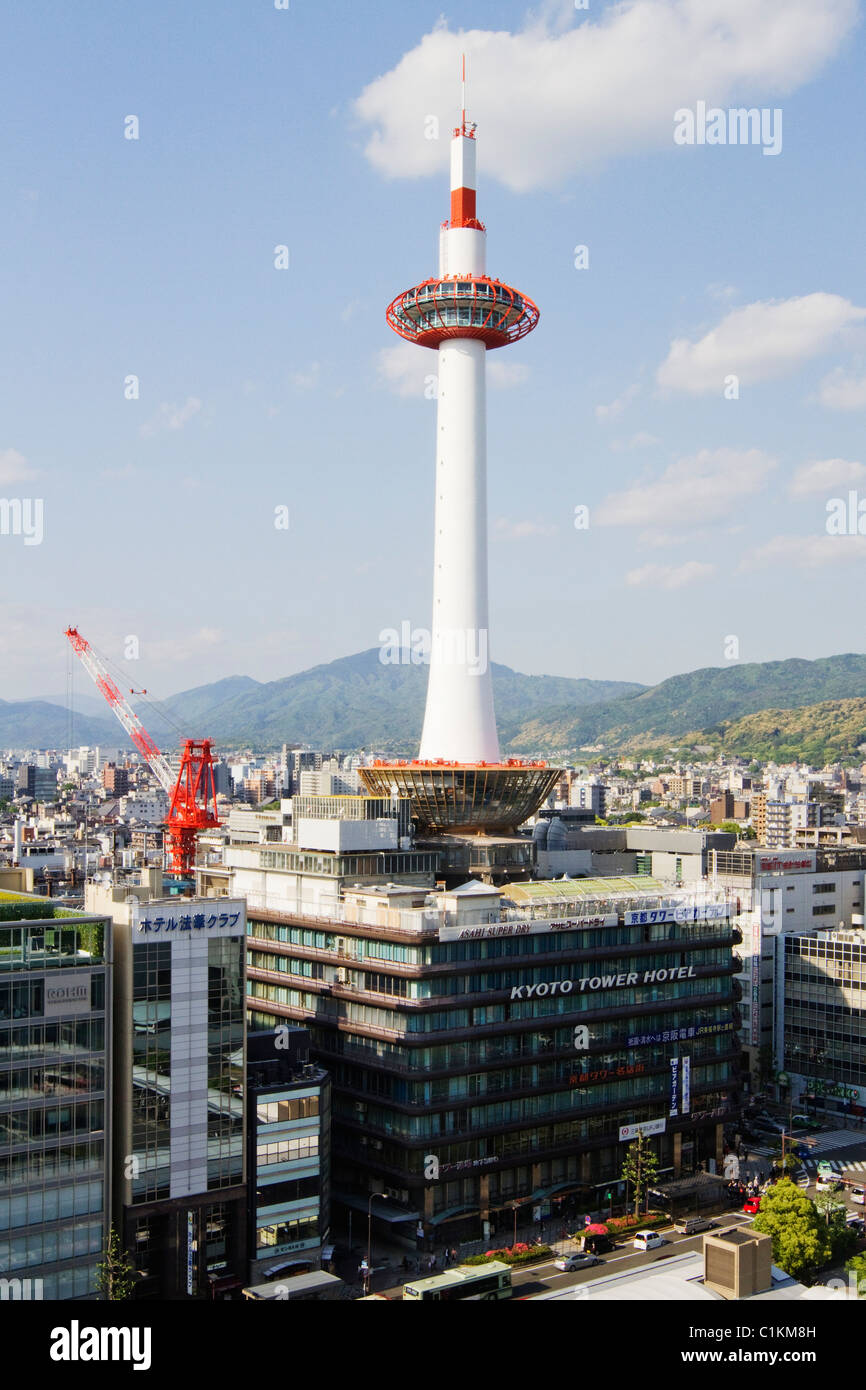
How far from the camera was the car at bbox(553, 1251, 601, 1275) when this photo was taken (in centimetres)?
6575

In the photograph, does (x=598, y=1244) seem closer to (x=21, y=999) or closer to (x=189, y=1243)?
(x=189, y=1243)

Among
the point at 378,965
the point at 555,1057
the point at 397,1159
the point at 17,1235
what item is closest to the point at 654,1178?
the point at 555,1057

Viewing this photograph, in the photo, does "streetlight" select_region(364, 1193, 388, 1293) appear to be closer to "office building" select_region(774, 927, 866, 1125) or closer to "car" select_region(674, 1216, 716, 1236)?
"car" select_region(674, 1216, 716, 1236)

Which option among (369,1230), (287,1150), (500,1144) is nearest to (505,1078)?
(500,1144)

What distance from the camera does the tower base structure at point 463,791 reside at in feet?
357

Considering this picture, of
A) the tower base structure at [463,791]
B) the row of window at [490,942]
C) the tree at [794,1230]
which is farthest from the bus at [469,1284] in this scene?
the tower base structure at [463,791]

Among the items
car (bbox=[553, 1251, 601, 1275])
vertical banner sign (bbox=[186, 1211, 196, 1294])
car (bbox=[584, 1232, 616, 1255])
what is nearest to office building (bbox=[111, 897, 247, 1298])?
vertical banner sign (bbox=[186, 1211, 196, 1294])

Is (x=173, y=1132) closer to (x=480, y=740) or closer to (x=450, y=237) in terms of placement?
(x=480, y=740)

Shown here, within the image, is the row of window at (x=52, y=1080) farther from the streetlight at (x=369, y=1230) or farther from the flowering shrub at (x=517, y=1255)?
the flowering shrub at (x=517, y=1255)

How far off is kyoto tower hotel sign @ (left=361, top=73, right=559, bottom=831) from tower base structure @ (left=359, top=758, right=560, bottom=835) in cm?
48

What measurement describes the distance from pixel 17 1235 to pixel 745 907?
256 ft

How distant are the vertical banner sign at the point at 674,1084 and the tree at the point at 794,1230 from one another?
809 inches

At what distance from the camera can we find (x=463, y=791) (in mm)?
109062

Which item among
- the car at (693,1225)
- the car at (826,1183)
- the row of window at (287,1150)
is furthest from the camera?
the car at (826,1183)
